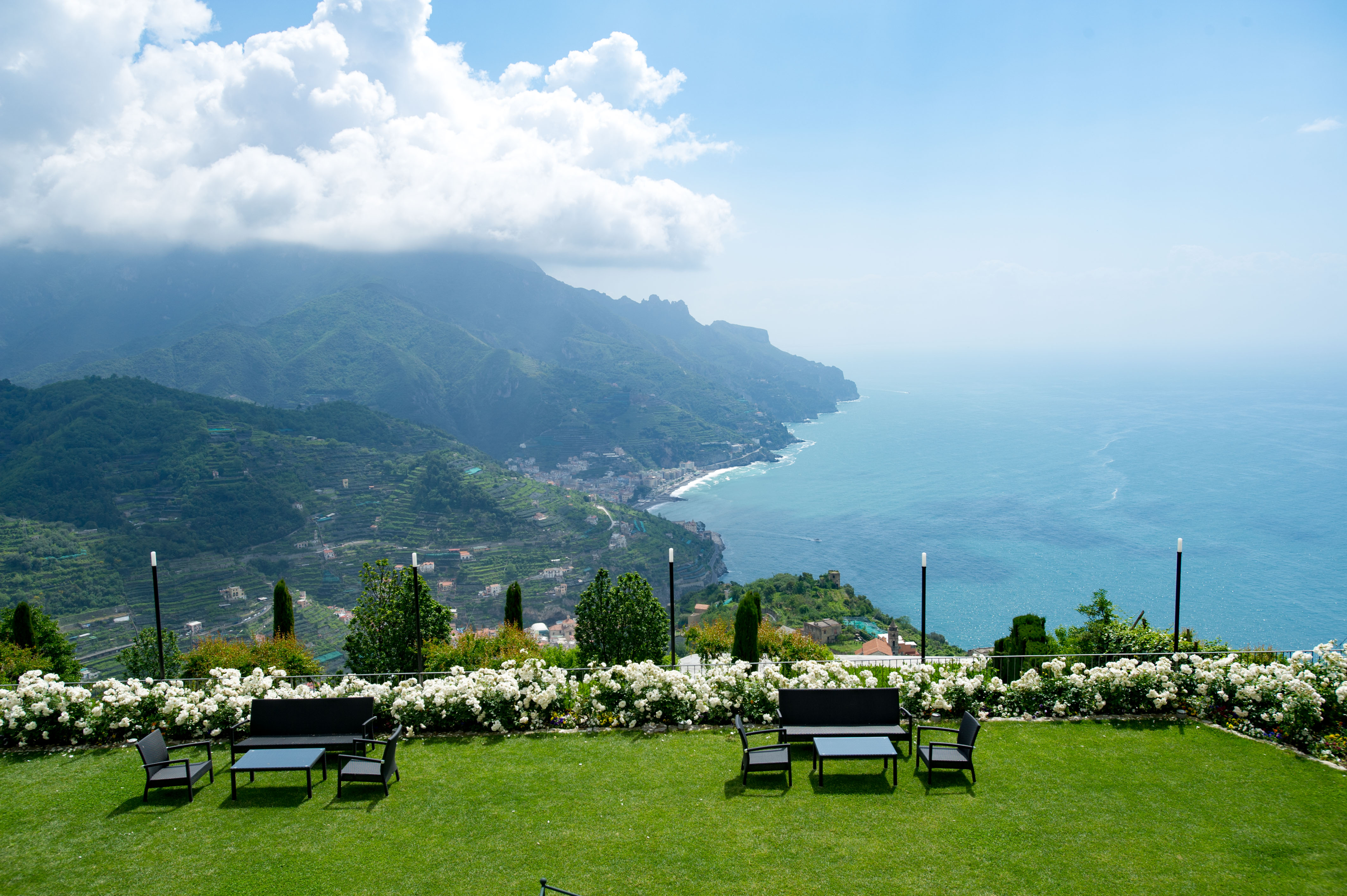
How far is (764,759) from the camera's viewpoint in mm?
6590

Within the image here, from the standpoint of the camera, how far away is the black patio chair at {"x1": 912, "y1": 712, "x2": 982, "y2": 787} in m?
6.50

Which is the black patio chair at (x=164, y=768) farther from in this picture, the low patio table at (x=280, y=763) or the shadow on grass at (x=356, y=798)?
the shadow on grass at (x=356, y=798)

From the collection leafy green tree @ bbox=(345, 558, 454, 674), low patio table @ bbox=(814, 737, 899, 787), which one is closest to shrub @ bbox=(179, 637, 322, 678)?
leafy green tree @ bbox=(345, 558, 454, 674)

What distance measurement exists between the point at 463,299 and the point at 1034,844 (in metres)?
198

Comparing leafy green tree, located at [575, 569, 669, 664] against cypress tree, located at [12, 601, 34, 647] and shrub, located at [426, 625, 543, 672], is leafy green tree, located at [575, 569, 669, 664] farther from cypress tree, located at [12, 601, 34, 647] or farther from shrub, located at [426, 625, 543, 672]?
cypress tree, located at [12, 601, 34, 647]

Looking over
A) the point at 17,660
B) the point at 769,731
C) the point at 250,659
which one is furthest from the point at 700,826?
the point at 17,660

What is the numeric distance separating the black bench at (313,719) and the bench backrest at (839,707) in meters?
4.28

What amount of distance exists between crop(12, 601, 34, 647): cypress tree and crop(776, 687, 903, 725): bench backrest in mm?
15528

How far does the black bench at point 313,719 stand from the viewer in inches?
279

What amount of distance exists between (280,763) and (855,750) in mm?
5376

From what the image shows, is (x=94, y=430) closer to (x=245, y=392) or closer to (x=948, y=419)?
(x=245, y=392)

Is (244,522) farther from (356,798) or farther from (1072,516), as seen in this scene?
(1072,516)

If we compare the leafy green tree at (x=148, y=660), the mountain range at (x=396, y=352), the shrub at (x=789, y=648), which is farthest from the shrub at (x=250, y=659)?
the mountain range at (x=396, y=352)

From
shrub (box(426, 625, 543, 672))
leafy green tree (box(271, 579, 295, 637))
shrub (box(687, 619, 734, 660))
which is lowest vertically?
shrub (box(687, 619, 734, 660))
